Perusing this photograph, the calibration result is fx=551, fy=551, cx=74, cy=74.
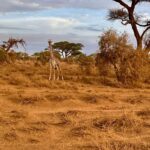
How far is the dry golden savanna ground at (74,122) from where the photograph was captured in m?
9.72

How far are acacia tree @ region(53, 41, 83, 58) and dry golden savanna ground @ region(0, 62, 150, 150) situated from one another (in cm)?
2245

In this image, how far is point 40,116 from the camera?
41.9 ft

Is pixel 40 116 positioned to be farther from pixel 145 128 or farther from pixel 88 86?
pixel 88 86

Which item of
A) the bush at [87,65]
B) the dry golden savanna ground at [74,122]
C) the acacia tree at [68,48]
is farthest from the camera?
the acacia tree at [68,48]

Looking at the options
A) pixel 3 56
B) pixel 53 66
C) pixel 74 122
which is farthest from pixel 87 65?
pixel 74 122

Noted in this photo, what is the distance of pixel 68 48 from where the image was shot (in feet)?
139

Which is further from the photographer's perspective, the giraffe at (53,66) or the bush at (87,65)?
the bush at (87,65)

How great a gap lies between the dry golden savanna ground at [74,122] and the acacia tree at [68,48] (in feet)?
73.6

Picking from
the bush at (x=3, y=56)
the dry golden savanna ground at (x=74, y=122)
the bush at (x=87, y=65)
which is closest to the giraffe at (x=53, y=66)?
the bush at (x=87, y=65)

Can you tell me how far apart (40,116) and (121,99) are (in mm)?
4441

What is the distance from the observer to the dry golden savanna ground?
31.9 feet

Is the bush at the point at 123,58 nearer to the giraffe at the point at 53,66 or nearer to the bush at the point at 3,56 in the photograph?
the giraffe at the point at 53,66

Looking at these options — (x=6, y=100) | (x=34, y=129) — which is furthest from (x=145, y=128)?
(x=6, y=100)

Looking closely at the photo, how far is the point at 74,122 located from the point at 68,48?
30.8 m
